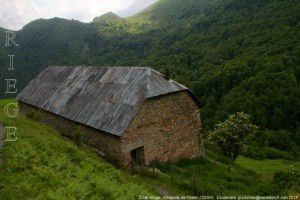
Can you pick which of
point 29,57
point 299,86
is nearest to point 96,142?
point 299,86

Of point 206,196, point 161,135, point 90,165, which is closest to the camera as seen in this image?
point 90,165

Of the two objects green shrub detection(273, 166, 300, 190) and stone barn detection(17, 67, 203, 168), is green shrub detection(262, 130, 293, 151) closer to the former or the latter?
green shrub detection(273, 166, 300, 190)

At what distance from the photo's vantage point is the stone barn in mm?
23250

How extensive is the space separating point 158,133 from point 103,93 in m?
5.56

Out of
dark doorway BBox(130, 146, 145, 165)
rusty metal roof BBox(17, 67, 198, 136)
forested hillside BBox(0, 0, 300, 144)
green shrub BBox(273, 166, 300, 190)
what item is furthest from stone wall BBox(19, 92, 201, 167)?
forested hillside BBox(0, 0, 300, 144)

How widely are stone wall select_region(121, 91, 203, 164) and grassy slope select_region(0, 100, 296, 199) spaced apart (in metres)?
1.19

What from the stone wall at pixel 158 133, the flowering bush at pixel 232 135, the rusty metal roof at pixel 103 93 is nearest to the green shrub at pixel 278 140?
the flowering bush at pixel 232 135

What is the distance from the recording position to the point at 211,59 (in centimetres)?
13825

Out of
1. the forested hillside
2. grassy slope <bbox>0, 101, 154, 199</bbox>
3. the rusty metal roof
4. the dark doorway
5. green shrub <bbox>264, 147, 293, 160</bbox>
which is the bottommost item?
green shrub <bbox>264, 147, 293, 160</bbox>

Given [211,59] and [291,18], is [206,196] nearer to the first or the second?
[211,59]

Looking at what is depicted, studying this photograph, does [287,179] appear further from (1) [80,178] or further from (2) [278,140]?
(2) [278,140]

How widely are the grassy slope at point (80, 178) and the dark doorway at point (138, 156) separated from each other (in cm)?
153

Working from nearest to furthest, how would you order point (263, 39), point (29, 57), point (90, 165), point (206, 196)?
point (90, 165) < point (206, 196) < point (263, 39) < point (29, 57)

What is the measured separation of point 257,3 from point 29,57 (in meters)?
117
